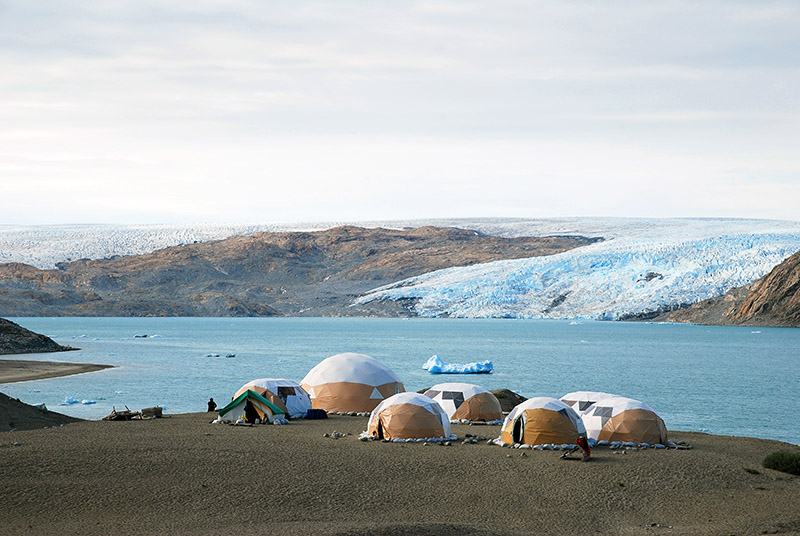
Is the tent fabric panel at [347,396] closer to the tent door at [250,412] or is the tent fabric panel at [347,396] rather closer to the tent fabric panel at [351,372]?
the tent fabric panel at [351,372]

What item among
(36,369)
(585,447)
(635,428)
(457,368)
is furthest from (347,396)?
(36,369)

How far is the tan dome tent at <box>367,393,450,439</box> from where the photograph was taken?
26328mm

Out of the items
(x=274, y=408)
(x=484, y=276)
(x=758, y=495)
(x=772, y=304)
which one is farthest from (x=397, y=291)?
(x=758, y=495)

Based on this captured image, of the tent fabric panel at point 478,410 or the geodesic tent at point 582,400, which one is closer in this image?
the geodesic tent at point 582,400

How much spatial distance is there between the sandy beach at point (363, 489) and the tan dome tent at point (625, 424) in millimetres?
1218

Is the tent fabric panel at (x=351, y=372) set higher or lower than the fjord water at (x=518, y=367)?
higher

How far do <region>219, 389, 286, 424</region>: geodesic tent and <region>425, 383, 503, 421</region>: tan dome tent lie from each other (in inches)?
256

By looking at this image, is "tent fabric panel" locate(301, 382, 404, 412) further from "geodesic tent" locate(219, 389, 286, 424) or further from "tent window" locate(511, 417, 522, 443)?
"tent window" locate(511, 417, 522, 443)

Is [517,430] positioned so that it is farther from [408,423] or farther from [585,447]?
[408,423]

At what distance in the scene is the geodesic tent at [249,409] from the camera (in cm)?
3097

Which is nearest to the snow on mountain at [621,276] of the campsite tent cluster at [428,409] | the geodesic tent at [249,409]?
the campsite tent cluster at [428,409]

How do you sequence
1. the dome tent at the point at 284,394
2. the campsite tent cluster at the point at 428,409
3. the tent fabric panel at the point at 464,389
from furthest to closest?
the tent fabric panel at the point at 464,389 < the dome tent at the point at 284,394 < the campsite tent cluster at the point at 428,409

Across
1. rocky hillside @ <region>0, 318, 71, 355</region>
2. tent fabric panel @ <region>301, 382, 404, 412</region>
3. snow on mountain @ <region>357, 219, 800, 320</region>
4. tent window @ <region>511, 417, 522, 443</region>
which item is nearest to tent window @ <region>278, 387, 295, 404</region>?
tent fabric panel @ <region>301, 382, 404, 412</region>

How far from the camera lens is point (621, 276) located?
130m
